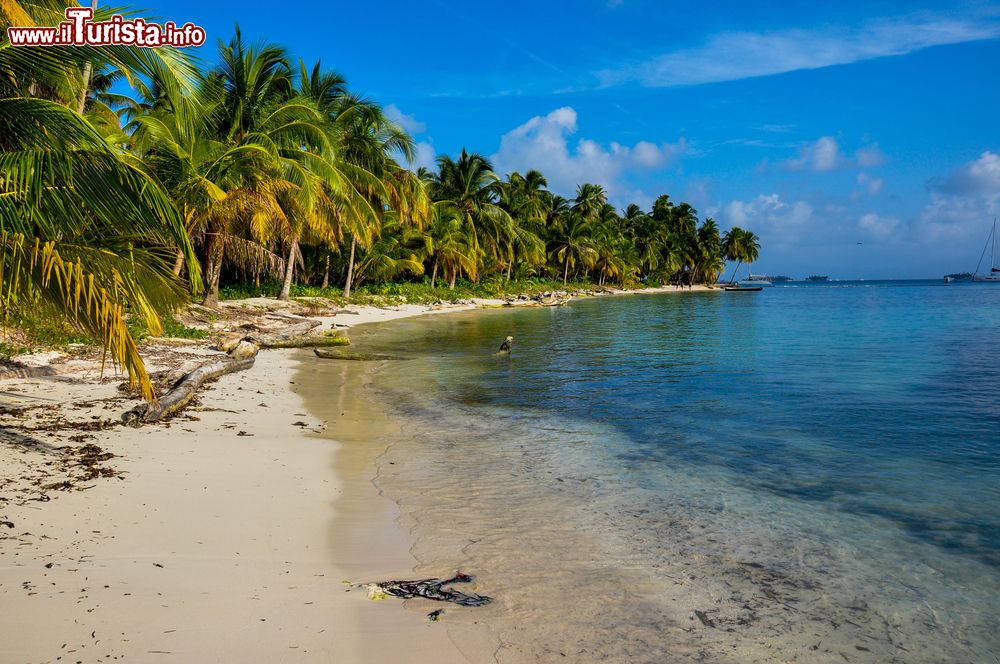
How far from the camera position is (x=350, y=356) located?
16641 mm

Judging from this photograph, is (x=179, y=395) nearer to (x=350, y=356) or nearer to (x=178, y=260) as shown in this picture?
(x=350, y=356)

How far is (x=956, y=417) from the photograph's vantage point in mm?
10672

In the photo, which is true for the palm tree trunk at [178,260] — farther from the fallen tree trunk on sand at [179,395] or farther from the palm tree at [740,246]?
the palm tree at [740,246]


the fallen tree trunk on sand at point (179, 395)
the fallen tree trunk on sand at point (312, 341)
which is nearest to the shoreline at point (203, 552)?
the fallen tree trunk on sand at point (179, 395)

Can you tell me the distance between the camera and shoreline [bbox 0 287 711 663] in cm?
338

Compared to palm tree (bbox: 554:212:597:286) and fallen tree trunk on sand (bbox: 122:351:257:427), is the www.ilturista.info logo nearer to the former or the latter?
fallen tree trunk on sand (bbox: 122:351:257:427)

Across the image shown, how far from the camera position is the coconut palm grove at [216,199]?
4816 mm

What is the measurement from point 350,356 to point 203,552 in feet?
40.6

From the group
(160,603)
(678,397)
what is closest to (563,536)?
(160,603)

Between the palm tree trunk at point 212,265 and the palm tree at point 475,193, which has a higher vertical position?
the palm tree at point 475,193

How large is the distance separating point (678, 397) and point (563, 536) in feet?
24.9

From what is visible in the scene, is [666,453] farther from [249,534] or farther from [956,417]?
[956,417]

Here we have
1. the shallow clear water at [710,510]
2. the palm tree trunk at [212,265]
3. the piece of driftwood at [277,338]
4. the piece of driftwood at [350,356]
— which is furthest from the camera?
the palm tree trunk at [212,265]

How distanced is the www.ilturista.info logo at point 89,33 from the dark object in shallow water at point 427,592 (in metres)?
5.00
